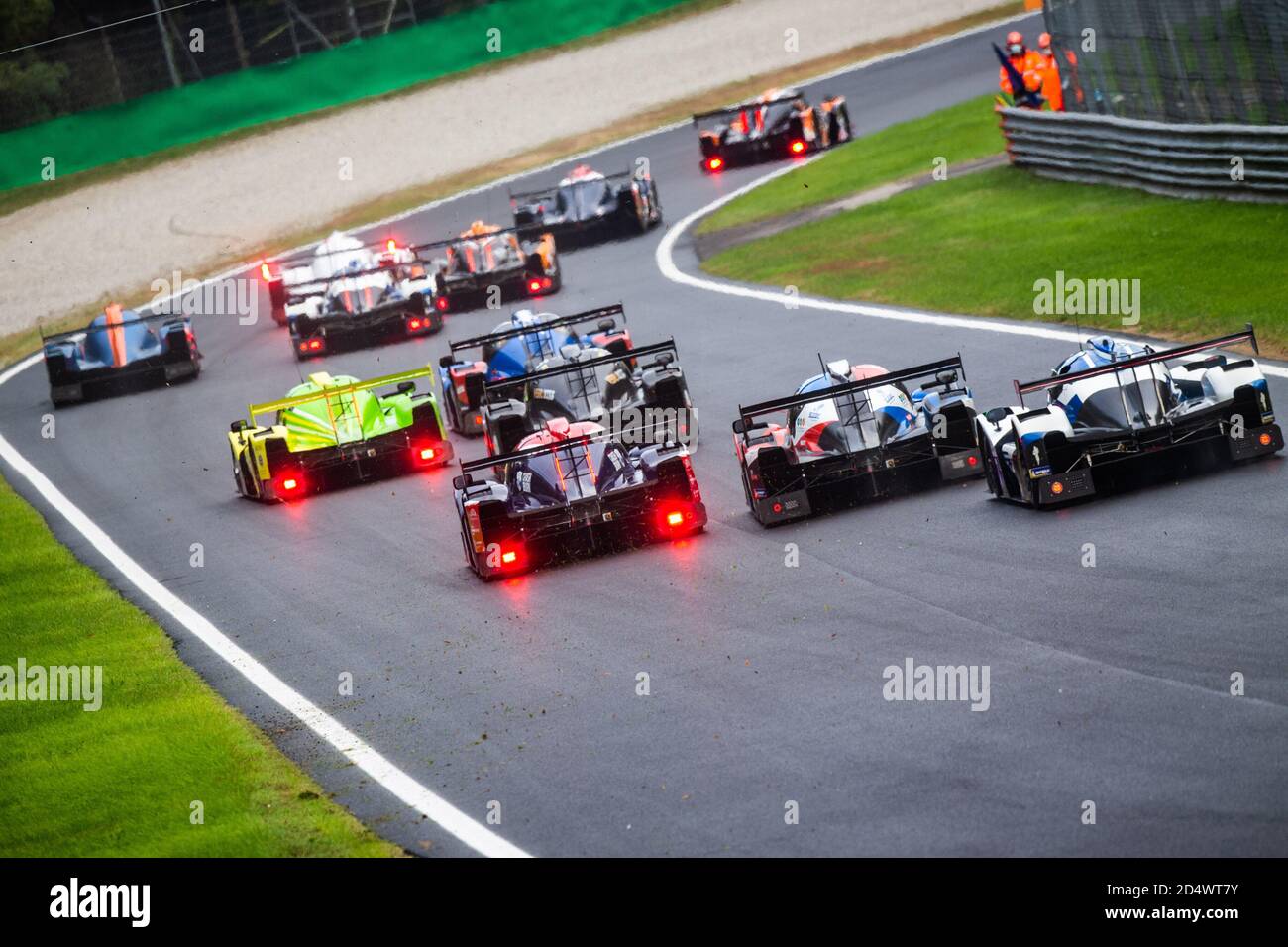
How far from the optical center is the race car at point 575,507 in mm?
16875

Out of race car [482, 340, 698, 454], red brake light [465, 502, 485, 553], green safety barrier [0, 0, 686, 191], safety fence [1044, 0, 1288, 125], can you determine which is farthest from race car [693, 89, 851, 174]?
red brake light [465, 502, 485, 553]

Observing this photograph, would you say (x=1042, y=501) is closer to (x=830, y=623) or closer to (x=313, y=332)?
(x=830, y=623)

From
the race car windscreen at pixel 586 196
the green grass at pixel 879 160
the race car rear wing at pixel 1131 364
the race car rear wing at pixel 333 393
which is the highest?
the race car windscreen at pixel 586 196

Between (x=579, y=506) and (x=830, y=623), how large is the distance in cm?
387

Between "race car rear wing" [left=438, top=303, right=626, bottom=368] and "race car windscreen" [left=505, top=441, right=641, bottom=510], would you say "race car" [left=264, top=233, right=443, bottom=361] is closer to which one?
"race car rear wing" [left=438, top=303, right=626, bottom=368]

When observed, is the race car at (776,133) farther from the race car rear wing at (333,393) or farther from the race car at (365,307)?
the race car rear wing at (333,393)

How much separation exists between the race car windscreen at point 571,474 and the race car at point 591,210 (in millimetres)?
23289

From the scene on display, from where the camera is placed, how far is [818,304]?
29656 mm

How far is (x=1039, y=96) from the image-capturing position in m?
37.0

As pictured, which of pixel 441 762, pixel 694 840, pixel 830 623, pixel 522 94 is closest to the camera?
pixel 694 840

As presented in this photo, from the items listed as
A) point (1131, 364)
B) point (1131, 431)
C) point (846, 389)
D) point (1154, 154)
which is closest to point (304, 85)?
point (1154, 154)

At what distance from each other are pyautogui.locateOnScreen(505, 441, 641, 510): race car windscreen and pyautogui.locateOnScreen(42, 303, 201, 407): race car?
17898 mm

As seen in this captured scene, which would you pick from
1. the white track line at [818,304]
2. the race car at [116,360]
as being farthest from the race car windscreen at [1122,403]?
the race car at [116,360]

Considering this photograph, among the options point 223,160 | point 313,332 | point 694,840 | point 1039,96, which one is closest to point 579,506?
point 694,840
